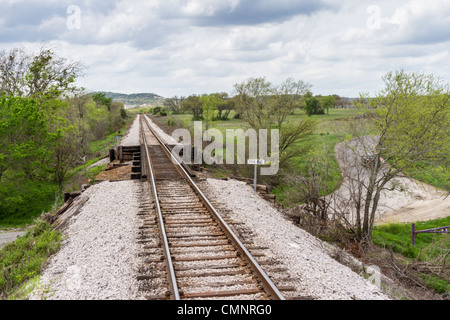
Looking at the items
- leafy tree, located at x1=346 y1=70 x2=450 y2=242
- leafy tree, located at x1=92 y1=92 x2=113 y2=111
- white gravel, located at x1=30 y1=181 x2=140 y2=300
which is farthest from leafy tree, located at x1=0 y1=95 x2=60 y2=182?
leafy tree, located at x1=92 y1=92 x2=113 y2=111

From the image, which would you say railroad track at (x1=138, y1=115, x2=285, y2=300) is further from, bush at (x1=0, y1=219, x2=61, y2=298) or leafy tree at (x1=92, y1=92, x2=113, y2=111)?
leafy tree at (x1=92, y1=92, x2=113, y2=111)

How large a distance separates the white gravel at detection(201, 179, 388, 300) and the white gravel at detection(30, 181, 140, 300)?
2.77 m

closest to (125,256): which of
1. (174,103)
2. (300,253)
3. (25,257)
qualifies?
(300,253)

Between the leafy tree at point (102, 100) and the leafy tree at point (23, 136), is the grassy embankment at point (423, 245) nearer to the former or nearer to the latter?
the leafy tree at point (23, 136)

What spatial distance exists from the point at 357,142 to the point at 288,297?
38.1 feet

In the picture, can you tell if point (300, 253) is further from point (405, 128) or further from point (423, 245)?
point (423, 245)

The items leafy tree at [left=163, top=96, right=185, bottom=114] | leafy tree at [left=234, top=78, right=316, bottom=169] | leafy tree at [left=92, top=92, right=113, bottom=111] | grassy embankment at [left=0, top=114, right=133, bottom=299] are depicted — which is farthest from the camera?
leafy tree at [left=163, top=96, right=185, bottom=114]

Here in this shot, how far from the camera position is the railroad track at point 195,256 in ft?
17.1

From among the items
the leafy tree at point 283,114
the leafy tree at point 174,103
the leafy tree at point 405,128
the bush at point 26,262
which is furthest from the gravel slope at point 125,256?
the leafy tree at point 174,103

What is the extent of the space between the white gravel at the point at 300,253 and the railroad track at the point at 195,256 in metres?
0.69

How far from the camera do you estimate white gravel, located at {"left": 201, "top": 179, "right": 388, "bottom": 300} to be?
542 cm

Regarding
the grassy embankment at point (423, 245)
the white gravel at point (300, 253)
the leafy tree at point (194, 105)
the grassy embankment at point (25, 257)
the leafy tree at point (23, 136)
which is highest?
the leafy tree at point (194, 105)

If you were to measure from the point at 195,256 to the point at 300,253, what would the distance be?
86.8 inches
